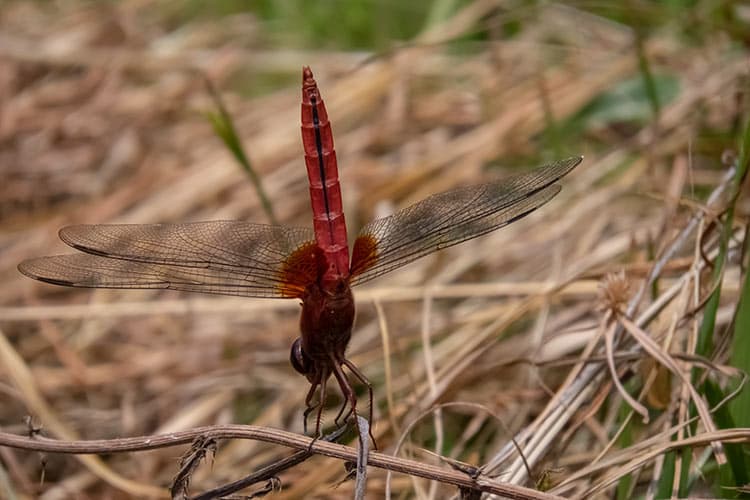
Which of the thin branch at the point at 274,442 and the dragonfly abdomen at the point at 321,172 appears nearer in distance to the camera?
the thin branch at the point at 274,442

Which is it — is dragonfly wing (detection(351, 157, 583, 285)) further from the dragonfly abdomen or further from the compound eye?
the compound eye

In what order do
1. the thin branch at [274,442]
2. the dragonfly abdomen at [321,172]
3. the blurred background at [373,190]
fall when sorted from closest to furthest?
1. the thin branch at [274,442]
2. the dragonfly abdomen at [321,172]
3. the blurred background at [373,190]

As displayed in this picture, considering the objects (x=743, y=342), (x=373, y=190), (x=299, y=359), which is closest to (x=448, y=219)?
(x=299, y=359)

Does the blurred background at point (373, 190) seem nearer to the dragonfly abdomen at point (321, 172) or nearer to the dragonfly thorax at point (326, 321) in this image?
the dragonfly thorax at point (326, 321)

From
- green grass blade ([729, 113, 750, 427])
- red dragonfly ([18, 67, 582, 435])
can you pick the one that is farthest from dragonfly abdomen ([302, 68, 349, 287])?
green grass blade ([729, 113, 750, 427])

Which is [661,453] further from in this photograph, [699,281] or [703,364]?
[699,281]

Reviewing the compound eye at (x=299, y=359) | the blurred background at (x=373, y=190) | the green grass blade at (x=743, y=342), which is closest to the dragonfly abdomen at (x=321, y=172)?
the compound eye at (x=299, y=359)
